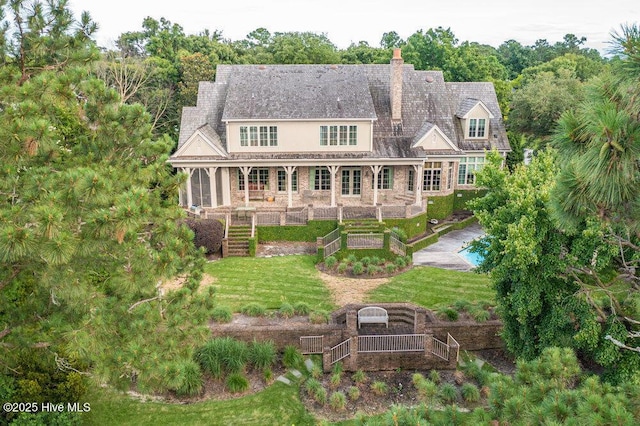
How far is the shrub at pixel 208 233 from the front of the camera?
84.0ft

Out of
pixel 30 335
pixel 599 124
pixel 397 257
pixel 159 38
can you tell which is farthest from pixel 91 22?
pixel 159 38

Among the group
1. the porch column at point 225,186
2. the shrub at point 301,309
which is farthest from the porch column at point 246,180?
the shrub at point 301,309

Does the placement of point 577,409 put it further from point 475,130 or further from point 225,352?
point 475,130

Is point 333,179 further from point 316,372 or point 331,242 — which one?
point 316,372

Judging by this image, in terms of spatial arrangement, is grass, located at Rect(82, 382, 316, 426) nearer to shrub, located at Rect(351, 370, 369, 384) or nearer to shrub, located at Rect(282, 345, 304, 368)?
shrub, located at Rect(282, 345, 304, 368)

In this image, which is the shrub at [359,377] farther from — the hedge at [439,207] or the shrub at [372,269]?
the hedge at [439,207]

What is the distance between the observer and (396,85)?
31141 mm

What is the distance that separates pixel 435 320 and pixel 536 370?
992 cm

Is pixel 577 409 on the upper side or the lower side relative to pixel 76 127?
lower

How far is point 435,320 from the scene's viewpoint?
18531 millimetres

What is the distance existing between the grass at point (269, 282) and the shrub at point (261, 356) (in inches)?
108

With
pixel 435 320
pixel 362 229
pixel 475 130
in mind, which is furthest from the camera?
pixel 475 130

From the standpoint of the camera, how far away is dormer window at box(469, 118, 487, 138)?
32438mm

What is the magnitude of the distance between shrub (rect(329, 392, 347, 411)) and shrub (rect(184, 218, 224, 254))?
41.1 feet
